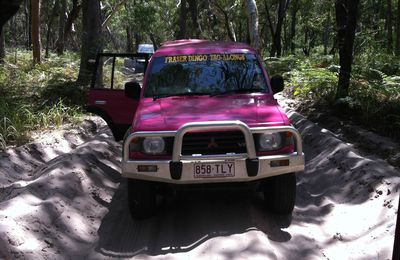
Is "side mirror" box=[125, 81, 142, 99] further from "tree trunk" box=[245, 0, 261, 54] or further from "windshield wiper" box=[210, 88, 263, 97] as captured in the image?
"tree trunk" box=[245, 0, 261, 54]

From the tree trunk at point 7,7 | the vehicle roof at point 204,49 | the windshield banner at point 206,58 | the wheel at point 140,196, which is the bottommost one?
the wheel at point 140,196

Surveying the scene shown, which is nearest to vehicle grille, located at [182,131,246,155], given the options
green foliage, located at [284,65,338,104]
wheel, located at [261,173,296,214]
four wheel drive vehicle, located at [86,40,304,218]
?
four wheel drive vehicle, located at [86,40,304,218]

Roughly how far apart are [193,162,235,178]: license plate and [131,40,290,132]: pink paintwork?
1.54ft

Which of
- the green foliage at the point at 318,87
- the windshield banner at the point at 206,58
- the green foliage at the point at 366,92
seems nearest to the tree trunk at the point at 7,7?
the windshield banner at the point at 206,58

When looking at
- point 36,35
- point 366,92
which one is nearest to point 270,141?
point 366,92

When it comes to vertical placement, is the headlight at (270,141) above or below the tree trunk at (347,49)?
below

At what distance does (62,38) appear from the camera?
26.5 metres

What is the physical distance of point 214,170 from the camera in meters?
4.81

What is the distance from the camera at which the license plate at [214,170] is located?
15.7 ft

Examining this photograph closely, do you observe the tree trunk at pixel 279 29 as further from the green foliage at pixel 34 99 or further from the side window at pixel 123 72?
the green foliage at pixel 34 99

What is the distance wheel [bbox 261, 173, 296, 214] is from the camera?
5.20 meters

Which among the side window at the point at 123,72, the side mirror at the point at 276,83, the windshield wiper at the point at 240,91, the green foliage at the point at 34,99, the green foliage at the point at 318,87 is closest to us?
the windshield wiper at the point at 240,91

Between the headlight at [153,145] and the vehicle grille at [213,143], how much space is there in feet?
0.74

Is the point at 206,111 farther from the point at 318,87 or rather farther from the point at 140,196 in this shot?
the point at 318,87
